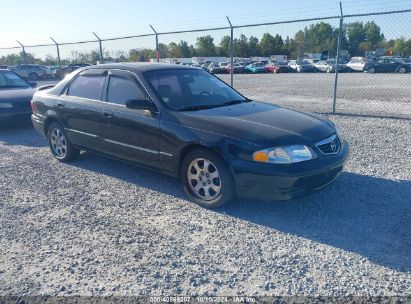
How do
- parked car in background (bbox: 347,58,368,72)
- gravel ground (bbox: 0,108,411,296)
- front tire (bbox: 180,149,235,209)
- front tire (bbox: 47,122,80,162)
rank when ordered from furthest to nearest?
parked car in background (bbox: 347,58,368,72) < front tire (bbox: 47,122,80,162) < front tire (bbox: 180,149,235,209) < gravel ground (bbox: 0,108,411,296)

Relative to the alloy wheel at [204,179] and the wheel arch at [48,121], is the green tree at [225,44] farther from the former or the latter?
the alloy wheel at [204,179]

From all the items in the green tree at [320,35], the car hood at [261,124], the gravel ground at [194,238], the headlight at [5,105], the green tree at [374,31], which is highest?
the green tree at [320,35]

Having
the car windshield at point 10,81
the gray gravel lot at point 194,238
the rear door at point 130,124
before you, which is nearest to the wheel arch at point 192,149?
the rear door at point 130,124

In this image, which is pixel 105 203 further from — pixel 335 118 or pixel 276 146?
pixel 335 118

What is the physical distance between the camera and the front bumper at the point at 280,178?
354 cm

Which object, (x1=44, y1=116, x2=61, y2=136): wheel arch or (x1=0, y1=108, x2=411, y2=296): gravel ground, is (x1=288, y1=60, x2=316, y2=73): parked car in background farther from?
(x1=44, y1=116, x2=61, y2=136): wheel arch

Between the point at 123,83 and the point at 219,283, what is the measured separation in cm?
302

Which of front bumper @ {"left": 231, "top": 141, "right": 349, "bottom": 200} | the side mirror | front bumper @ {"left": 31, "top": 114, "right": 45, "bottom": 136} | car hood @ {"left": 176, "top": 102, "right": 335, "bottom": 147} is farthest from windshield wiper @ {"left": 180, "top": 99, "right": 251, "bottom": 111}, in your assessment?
front bumper @ {"left": 31, "top": 114, "right": 45, "bottom": 136}

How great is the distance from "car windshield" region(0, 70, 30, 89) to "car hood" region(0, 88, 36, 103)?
15.4 inches

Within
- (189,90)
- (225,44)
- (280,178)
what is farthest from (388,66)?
(280,178)

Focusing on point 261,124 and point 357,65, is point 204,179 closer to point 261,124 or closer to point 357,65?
point 261,124

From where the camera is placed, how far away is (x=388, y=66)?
1329 inches

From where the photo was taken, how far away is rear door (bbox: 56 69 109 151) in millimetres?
5012

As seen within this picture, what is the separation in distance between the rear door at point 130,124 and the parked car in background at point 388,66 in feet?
114
